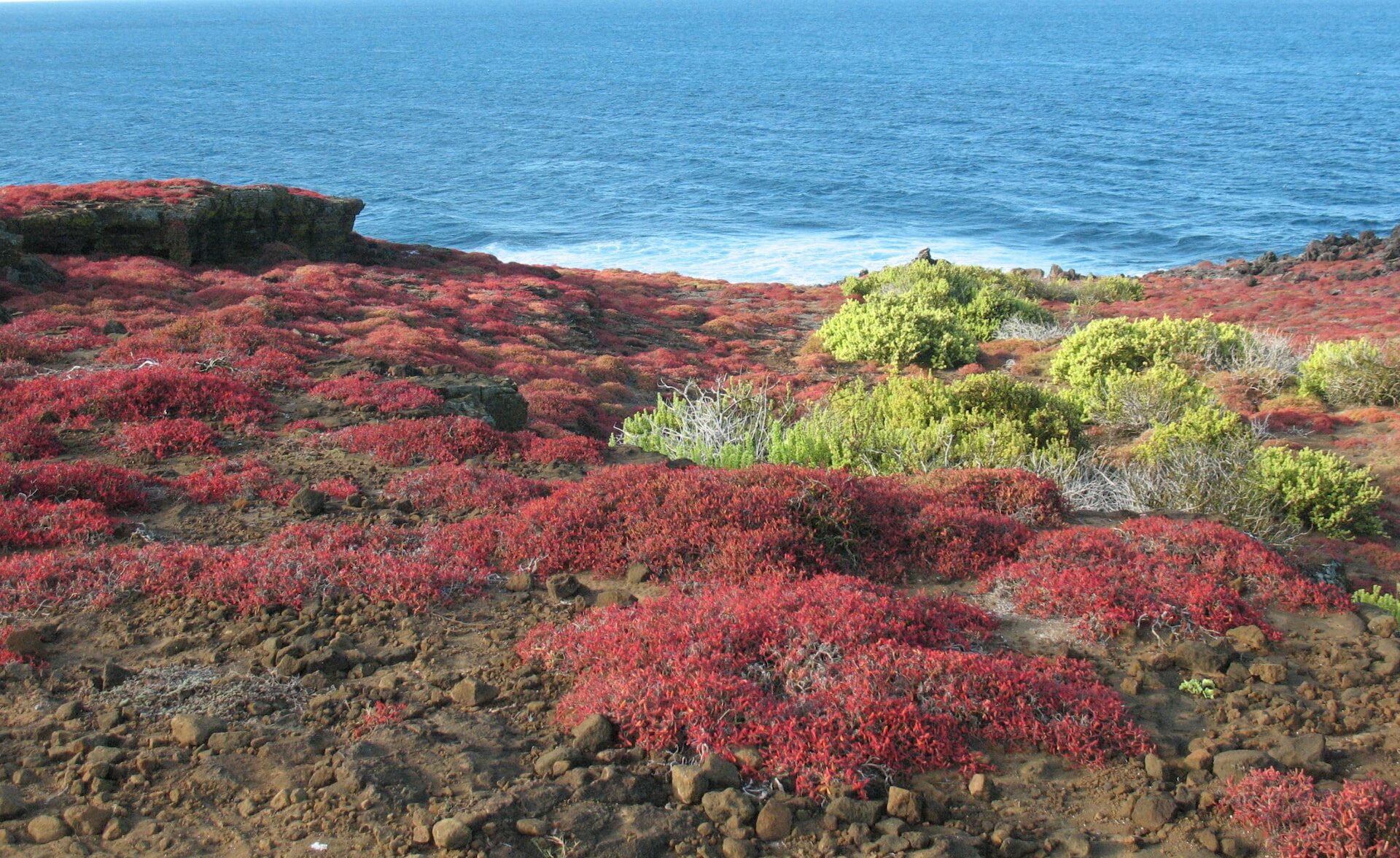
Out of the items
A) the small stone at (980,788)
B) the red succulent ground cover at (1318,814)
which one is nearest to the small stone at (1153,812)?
the red succulent ground cover at (1318,814)

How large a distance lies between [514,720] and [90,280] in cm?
1728

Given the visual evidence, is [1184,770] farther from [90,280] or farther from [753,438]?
[90,280]

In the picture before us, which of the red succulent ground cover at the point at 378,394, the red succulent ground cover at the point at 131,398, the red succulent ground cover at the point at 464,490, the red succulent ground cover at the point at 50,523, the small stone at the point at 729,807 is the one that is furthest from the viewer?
the red succulent ground cover at the point at 378,394

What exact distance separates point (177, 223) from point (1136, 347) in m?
20.0

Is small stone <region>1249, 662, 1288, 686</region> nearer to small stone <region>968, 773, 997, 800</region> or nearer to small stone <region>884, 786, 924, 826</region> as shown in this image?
small stone <region>968, 773, 997, 800</region>


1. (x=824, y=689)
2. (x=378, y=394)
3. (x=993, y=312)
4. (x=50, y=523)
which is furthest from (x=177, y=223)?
(x=824, y=689)

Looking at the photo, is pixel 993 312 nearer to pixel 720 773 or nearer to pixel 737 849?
pixel 720 773

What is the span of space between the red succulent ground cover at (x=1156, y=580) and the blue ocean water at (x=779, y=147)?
37972 millimetres

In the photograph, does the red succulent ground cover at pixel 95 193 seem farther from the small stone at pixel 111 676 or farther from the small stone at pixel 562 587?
the small stone at pixel 562 587

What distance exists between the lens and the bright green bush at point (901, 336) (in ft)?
69.3

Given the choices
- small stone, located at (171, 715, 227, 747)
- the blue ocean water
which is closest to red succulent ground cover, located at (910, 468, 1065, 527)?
small stone, located at (171, 715, 227, 747)

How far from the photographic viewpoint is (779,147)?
76.4 m

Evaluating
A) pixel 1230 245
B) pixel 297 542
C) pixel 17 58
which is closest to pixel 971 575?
pixel 297 542

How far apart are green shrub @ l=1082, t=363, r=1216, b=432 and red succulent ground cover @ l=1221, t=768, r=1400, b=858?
932 centimetres
